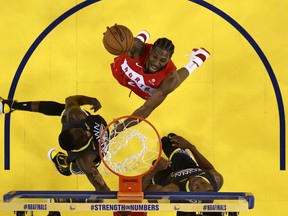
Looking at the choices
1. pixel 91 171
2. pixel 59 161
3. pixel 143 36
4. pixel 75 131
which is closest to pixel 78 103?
pixel 75 131

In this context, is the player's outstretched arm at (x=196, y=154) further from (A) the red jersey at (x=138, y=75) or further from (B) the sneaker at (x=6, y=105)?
(B) the sneaker at (x=6, y=105)

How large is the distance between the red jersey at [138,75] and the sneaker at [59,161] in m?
0.88

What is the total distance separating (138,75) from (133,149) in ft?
2.21

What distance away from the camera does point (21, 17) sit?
21.0ft

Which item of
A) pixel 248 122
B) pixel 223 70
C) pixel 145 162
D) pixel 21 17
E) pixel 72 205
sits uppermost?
pixel 21 17

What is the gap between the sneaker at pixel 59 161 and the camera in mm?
6164

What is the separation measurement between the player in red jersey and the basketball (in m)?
0.34

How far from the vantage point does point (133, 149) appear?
600 centimetres

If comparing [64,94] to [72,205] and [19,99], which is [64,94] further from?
[72,205]

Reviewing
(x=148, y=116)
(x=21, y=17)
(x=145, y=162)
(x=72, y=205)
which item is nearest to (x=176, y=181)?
(x=145, y=162)

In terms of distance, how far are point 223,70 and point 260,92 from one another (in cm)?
40

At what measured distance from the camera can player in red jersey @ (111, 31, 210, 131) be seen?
5.99 meters

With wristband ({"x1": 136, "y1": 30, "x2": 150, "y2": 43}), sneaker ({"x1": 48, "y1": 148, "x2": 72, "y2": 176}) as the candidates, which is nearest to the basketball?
wristband ({"x1": 136, "y1": 30, "x2": 150, "y2": 43})

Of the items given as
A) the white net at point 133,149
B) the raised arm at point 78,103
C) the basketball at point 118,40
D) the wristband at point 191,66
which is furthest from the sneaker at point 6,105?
the wristband at point 191,66
